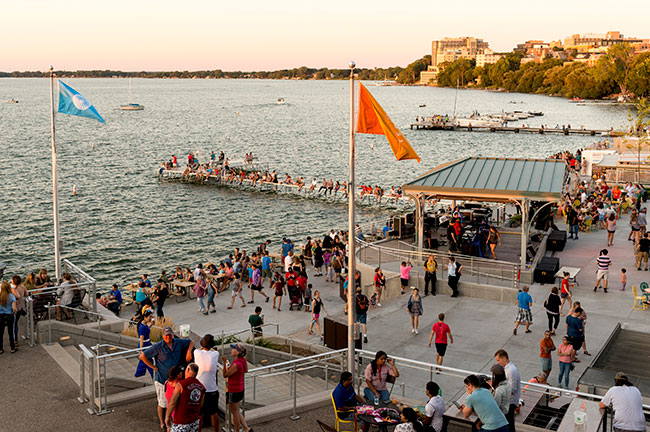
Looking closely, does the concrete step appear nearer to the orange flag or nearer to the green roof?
the orange flag

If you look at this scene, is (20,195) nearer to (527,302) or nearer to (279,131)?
(527,302)

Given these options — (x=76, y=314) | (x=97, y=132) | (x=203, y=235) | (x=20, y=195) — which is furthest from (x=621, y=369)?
(x=97, y=132)

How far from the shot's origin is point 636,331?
16484 mm

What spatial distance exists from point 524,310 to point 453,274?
11.4 ft

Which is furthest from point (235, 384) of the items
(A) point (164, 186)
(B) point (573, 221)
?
(A) point (164, 186)

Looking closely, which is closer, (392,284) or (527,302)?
(527,302)

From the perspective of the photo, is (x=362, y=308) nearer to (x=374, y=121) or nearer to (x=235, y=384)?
(x=374, y=121)

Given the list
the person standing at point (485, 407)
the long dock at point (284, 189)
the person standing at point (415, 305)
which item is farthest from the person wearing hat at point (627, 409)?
the long dock at point (284, 189)

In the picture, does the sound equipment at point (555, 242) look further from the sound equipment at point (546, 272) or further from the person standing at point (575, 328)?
the person standing at point (575, 328)

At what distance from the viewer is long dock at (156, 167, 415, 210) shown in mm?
48875

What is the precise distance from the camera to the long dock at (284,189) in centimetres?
4888

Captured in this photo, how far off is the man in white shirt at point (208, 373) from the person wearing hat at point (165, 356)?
0.39 m

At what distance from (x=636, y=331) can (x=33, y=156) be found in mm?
73361

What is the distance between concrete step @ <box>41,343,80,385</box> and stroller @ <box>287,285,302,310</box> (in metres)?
8.90
